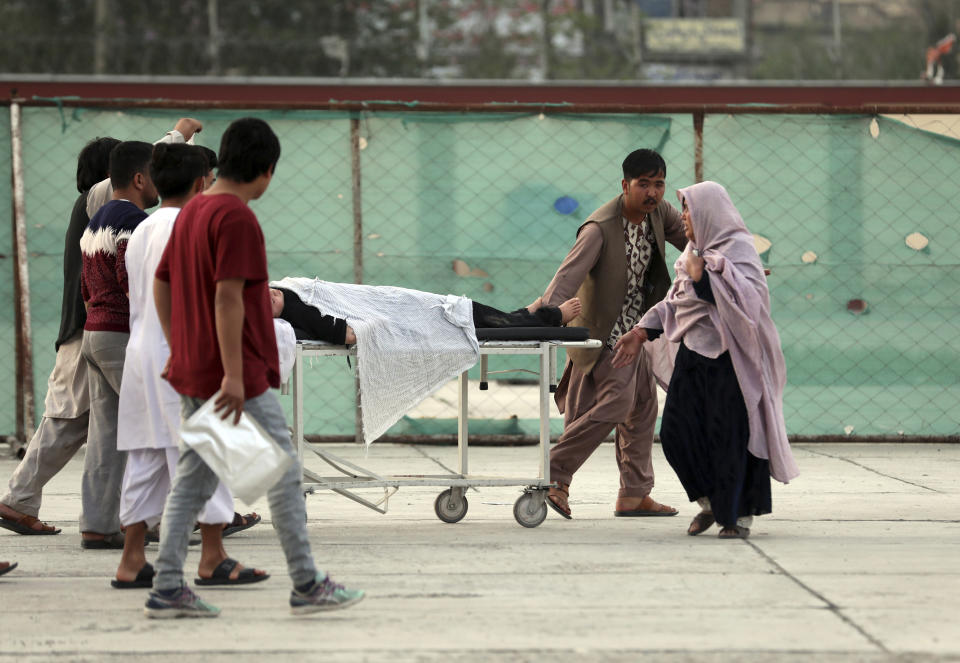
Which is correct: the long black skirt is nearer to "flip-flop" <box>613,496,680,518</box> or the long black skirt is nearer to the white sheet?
"flip-flop" <box>613,496,680,518</box>

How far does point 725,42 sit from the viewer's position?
167ft

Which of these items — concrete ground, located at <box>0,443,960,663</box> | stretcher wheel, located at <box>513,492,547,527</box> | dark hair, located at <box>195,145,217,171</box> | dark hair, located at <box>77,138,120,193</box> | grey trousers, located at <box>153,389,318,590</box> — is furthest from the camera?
stretcher wheel, located at <box>513,492,547,527</box>

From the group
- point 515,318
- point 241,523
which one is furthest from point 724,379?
point 241,523

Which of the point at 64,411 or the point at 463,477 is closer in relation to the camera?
the point at 64,411

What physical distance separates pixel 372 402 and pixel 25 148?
399 cm

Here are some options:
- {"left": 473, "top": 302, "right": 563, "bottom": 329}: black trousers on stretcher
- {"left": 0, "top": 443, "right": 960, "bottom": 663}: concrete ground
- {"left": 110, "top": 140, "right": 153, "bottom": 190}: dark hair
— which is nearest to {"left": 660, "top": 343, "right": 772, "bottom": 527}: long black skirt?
{"left": 0, "top": 443, "right": 960, "bottom": 663}: concrete ground

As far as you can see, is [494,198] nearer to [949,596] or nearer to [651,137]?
[651,137]

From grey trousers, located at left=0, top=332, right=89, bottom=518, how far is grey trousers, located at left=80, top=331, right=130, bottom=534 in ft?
0.95

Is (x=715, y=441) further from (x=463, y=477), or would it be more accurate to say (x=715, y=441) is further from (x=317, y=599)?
(x=317, y=599)

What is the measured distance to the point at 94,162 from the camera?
649 centimetres

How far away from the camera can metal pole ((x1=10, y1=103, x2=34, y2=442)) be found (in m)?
9.09

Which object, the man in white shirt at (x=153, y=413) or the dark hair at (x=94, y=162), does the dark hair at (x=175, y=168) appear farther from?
the dark hair at (x=94, y=162)

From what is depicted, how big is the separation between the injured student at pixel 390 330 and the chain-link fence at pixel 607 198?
9.60 ft

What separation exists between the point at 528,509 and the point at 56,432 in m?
2.12
